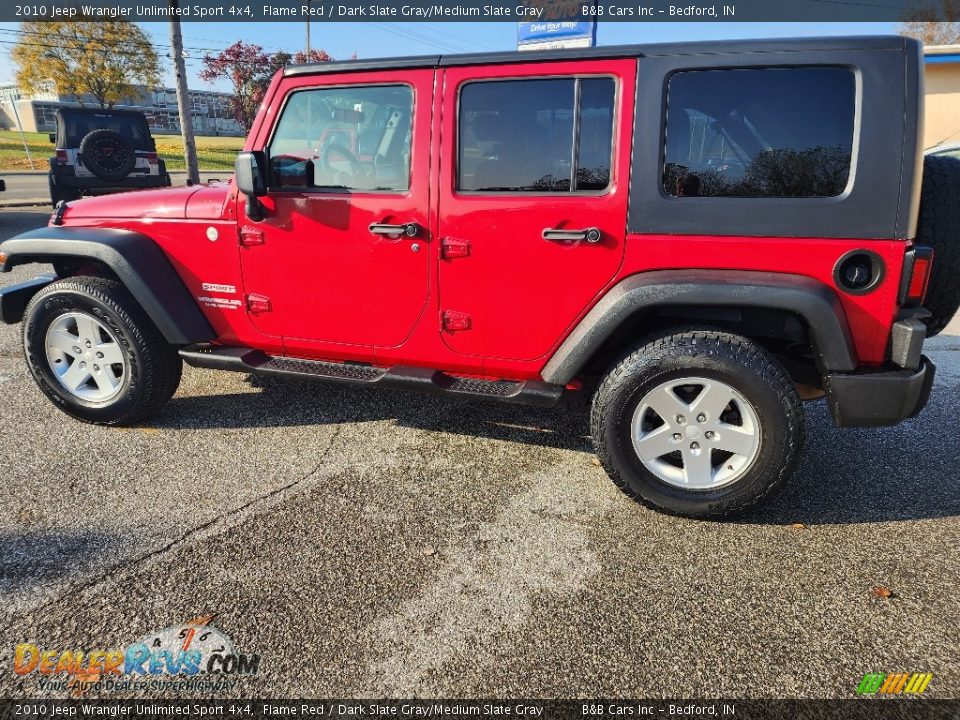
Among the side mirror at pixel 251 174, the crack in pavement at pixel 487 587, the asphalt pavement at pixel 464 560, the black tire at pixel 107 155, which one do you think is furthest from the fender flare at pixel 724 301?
the black tire at pixel 107 155

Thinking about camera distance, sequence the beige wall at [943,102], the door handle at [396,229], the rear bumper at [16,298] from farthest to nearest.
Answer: the beige wall at [943,102]
the rear bumper at [16,298]
the door handle at [396,229]

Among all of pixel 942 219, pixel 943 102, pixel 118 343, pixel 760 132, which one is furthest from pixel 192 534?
pixel 943 102

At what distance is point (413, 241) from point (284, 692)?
1895mm

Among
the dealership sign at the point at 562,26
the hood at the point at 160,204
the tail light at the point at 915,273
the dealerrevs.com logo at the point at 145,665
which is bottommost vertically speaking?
the dealerrevs.com logo at the point at 145,665

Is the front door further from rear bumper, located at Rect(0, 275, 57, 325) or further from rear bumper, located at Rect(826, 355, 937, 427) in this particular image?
rear bumper, located at Rect(826, 355, 937, 427)

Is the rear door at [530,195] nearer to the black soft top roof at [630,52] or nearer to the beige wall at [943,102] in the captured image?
the black soft top roof at [630,52]

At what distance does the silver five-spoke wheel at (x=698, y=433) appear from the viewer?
8.75 ft

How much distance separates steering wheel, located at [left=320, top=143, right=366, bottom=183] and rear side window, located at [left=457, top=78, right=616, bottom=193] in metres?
0.52

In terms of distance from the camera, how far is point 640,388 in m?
2.71

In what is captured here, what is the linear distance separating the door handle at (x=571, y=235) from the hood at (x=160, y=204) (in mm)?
1721

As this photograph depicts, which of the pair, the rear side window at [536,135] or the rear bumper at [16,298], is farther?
the rear bumper at [16,298]

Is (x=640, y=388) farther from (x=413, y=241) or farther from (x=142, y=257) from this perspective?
(x=142, y=257)

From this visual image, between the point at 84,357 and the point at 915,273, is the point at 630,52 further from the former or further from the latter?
the point at 84,357

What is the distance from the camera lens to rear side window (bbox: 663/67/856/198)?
2441mm
